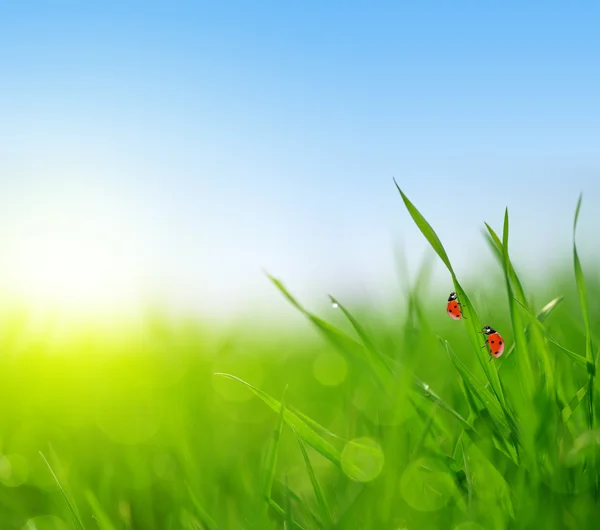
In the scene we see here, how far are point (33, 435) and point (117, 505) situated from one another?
1.73 feet

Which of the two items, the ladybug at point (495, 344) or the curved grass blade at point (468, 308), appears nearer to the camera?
the curved grass blade at point (468, 308)

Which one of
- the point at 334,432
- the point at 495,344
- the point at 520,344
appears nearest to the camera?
the point at 520,344

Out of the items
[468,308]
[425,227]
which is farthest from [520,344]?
[425,227]

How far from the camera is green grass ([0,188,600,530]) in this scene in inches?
28.5

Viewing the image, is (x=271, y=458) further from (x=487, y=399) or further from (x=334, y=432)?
(x=334, y=432)

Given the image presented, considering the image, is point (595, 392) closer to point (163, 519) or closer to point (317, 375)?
point (163, 519)

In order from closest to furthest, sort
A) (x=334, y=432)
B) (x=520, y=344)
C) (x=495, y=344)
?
(x=520, y=344) → (x=495, y=344) → (x=334, y=432)

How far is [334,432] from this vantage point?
4.31 ft

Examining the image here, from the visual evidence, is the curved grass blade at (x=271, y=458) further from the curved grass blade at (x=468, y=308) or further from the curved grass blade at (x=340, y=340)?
the curved grass blade at (x=468, y=308)

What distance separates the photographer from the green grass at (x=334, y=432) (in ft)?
2.37

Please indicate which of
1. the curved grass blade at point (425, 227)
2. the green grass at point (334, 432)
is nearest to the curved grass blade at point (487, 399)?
the green grass at point (334, 432)

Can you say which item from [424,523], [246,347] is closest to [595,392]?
[424,523]

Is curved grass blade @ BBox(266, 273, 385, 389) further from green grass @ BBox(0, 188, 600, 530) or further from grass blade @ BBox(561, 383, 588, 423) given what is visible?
grass blade @ BBox(561, 383, 588, 423)

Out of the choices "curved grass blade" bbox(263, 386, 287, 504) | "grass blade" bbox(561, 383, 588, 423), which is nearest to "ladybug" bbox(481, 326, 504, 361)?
"grass blade" bbox(561, 383, 588, 423)
